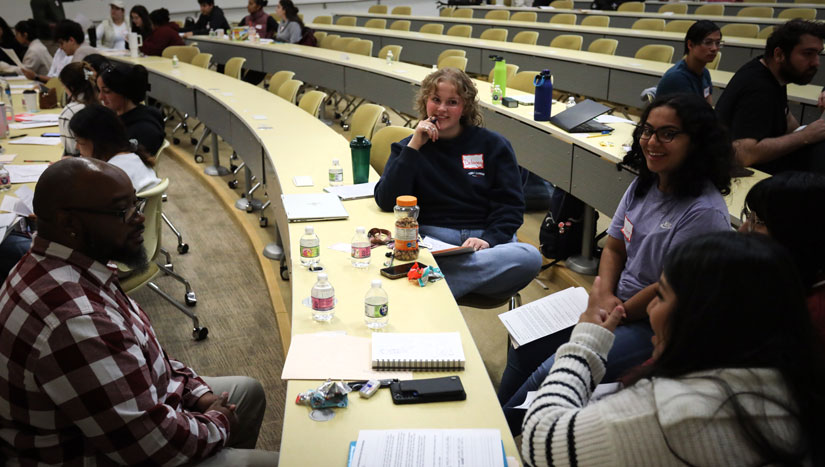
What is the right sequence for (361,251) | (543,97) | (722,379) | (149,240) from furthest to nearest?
(543,97) → (149,240) → (361,251) → (722,379)

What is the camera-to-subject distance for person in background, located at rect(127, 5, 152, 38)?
8.76 metres

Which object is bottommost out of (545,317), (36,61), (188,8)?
(545,317)

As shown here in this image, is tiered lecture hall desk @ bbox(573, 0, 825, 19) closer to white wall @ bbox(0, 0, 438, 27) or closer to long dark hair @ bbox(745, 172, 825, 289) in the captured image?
white wall @ bbox(0, 0, 438, 27)

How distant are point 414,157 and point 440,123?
200 mm

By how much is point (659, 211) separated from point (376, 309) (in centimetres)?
102

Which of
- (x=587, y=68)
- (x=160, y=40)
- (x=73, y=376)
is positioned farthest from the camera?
(x=160, y=40)

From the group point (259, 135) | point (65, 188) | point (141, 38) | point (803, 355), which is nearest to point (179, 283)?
point (259, 135)

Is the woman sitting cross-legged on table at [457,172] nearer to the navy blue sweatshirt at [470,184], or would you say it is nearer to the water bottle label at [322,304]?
the navy blue sweatshirt at [470,184]

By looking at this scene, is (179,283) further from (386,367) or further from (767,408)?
(767,408)

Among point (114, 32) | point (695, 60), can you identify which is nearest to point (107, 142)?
point (695, 60)

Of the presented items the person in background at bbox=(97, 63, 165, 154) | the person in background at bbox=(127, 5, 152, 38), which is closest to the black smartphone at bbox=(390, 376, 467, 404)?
the person in background at bbox=(97, 63, 165, 154)

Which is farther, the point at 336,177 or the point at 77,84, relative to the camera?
the point at 77,84

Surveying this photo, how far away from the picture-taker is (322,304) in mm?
1891

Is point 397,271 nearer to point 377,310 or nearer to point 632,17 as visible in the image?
point 377,310
